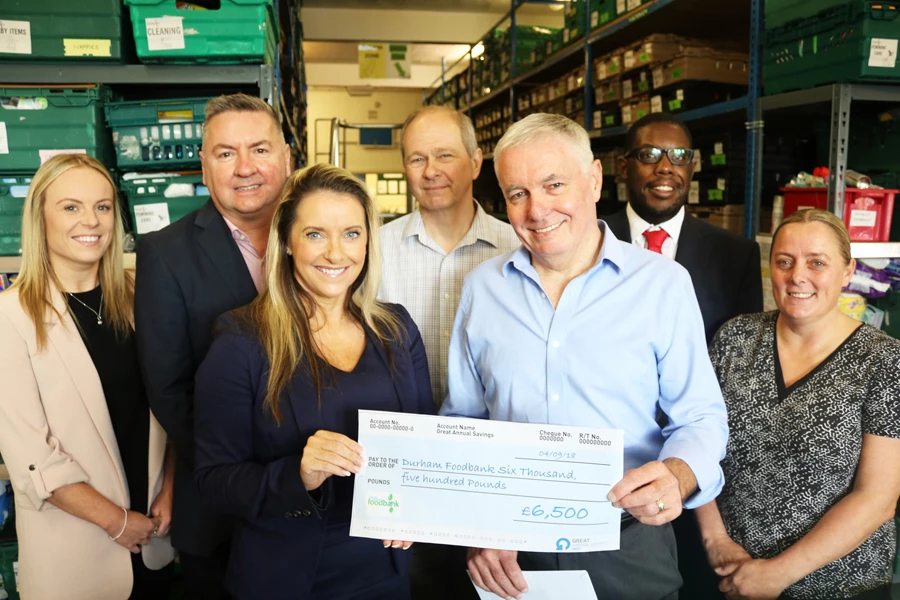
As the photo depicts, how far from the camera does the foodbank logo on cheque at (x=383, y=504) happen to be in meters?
1.44

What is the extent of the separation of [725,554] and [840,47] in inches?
86.4

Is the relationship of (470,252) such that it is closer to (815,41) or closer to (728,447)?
(728,447)

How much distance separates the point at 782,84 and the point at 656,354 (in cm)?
215

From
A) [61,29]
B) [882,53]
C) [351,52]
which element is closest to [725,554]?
[882,53]

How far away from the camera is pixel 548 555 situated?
1.59 metres

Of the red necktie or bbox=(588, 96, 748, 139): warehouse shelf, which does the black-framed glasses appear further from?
bbox=(588, 96, 748, 139): warehouse shelf

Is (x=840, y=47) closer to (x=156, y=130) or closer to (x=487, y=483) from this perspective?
(x=487, y=483)

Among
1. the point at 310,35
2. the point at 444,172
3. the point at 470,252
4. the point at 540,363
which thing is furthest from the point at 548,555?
the point at 310,35

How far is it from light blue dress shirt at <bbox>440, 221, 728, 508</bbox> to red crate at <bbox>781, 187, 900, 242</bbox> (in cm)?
179

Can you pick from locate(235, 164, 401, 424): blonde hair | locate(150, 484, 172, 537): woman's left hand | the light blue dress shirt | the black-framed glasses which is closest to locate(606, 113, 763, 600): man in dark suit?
the black-framed glasses

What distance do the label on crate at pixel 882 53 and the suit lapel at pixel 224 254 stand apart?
8.67ft

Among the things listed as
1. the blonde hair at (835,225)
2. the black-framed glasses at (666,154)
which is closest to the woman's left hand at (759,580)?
the blonde hair at (835,225)

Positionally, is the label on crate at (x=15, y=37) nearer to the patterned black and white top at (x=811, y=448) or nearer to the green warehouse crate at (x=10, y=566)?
the green warehouse crate at (x=10, y=566)

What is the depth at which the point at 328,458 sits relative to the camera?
141cm
